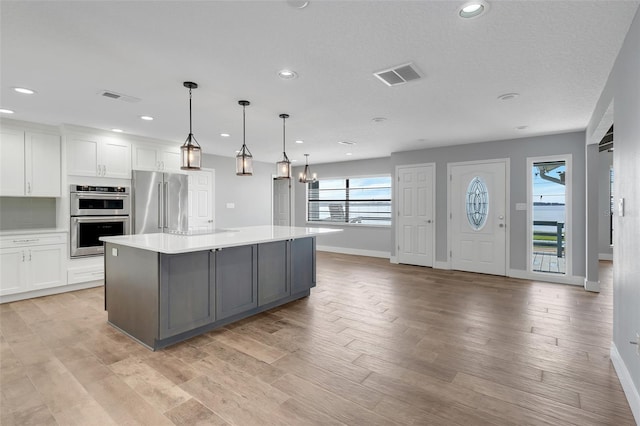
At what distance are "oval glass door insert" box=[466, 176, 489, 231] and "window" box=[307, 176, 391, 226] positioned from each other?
2.04 metres

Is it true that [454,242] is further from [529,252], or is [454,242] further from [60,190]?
[60,190]

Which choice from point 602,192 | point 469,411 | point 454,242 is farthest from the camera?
point 602,192

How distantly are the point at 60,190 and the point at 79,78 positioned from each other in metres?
2.51

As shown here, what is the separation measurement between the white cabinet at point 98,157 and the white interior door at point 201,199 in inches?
51.5

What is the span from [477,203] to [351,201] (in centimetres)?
322

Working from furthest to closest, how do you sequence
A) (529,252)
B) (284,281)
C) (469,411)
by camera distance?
(529,252)
(284,281)
(469,411)

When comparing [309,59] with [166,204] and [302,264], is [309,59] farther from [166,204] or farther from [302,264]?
[166,204]

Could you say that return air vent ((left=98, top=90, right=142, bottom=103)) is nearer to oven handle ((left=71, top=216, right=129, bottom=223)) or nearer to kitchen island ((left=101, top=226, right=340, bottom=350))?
kitchen island ((left=101, top=226, right=340, bottom=350))

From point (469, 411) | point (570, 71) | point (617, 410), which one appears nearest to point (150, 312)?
point (469, 411)

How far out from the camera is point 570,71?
274 centimetres

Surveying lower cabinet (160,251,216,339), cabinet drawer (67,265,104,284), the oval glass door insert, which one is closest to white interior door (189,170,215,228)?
cabinet drawer (67,265,104,284)

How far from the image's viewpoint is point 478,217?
5898mm

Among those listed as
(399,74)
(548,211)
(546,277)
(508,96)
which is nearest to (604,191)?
(548,211)

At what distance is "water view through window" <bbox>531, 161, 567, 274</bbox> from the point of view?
5223mm
